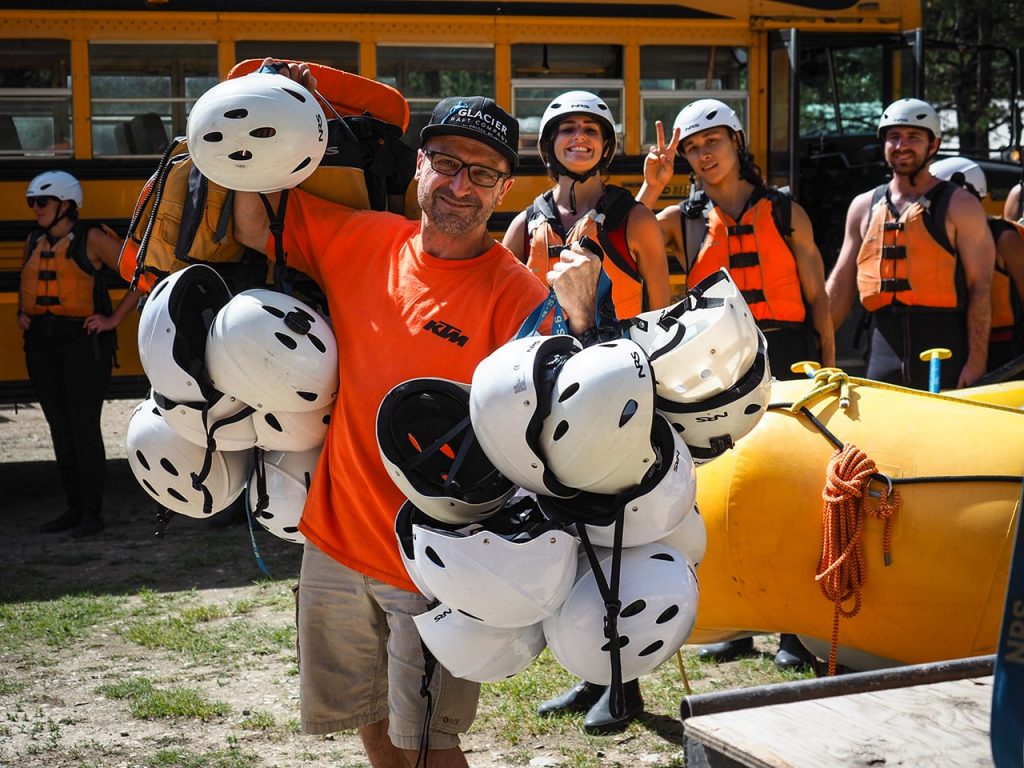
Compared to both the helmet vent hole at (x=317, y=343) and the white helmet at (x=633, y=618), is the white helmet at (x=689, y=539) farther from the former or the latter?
the helmet vent hole at (x=317, y=343)

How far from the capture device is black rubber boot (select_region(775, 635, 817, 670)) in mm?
5191

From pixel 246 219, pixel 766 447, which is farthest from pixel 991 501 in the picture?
pixel 246 219

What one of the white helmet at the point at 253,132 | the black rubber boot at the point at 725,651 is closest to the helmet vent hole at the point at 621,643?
the white helmet at the point at 253,132

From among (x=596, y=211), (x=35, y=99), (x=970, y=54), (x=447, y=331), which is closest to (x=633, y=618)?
(x=447, y=331)

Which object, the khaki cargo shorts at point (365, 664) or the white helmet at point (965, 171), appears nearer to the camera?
the khaki cargo shorts at point (365, 664)

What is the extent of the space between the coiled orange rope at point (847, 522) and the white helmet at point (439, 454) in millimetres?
1623

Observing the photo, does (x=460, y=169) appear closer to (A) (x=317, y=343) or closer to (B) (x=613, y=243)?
(A) (x=317, y=343)

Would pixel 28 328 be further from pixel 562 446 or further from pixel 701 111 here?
pixel 562 446

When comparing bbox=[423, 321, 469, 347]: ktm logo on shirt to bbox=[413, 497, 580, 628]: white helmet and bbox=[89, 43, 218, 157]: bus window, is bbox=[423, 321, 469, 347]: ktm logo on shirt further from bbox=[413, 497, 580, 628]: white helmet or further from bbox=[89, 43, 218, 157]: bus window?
bbox=[89, 43, 218, 157]: bus window

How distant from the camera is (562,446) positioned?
95.1 inches

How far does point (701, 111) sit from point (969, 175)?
13.5 ft

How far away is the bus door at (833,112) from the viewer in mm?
9570

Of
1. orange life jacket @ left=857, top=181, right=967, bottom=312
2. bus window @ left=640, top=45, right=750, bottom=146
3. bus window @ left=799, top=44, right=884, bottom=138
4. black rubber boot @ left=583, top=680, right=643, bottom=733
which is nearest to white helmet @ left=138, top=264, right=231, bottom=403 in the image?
black rubber boot @ left=583, top=680, right=643, bottom=733

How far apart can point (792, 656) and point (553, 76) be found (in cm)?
521
